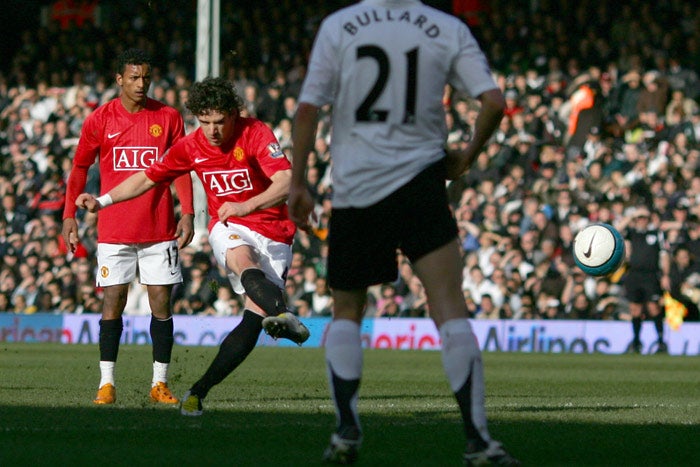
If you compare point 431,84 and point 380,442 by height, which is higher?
point 431,84

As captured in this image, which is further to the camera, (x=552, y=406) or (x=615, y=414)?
(x=552, y=406)

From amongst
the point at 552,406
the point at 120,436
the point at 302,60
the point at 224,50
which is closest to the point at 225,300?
the point at 302,60

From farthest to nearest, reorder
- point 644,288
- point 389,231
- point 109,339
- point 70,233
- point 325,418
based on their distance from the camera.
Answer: point 644,288, point 109,339, point 70,233, point 325,418, point 389,231

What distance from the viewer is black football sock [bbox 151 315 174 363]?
971cm

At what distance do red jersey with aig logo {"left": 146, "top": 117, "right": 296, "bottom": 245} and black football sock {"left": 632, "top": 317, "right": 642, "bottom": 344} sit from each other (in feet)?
38.6

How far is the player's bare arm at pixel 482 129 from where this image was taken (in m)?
5.96

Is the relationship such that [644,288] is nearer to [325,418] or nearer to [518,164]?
[518,164]

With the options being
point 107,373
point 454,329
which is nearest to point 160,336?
point 107,373

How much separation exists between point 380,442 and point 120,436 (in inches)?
49.4

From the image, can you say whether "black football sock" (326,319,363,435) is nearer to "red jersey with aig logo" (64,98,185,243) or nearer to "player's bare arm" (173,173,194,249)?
"player's bare arm" (173,173,194,249)

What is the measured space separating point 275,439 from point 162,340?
118 inches

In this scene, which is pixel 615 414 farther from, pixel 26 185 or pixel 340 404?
pixel 26 185

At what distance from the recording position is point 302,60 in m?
26.8

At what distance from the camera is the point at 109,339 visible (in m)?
9.73
